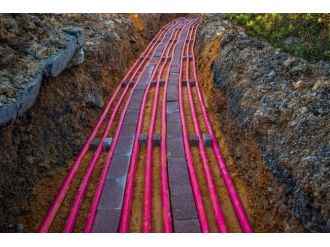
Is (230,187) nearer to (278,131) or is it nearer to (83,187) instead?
(278,131)

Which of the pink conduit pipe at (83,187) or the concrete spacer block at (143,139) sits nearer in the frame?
the pink conduit pipe at (83,187)

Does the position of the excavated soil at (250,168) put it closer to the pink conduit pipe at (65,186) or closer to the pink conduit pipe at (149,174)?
the pink conduit pipe at (149,174)

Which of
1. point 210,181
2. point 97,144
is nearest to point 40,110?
point 97,144

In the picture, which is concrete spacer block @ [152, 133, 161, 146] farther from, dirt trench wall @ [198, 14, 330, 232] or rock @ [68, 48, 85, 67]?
rock @ [68, 48, 85, 67]

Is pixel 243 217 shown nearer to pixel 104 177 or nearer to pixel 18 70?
pixel 104 177

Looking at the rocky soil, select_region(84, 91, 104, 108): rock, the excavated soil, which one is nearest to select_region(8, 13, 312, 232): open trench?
the excavated soil

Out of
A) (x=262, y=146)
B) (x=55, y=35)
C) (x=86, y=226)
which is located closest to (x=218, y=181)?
(x=262, y=146)

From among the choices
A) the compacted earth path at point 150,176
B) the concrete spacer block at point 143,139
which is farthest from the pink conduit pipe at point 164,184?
the concrete spacer block at point 143,139
